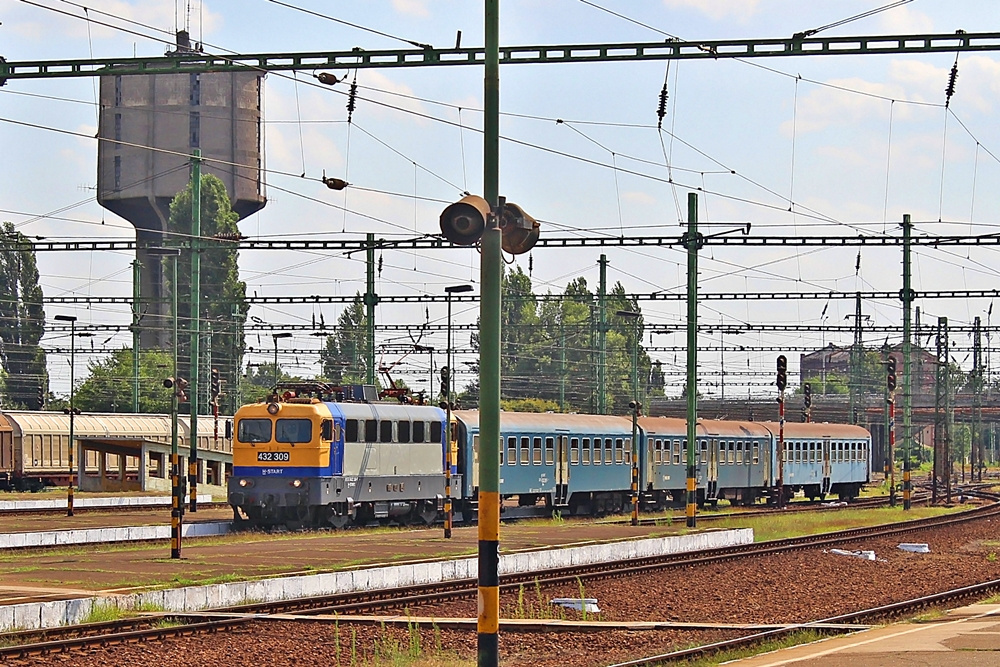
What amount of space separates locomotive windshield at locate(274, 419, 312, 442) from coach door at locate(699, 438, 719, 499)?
22.1 meters

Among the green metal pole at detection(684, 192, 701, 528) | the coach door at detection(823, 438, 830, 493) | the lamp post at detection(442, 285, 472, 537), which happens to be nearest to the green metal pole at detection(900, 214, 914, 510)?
the green metal pole at detection(684, 192, 701, 528)

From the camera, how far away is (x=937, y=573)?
3022cm

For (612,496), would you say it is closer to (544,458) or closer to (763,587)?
(544,458)

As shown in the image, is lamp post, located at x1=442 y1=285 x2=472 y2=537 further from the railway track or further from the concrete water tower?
the concrete water tower

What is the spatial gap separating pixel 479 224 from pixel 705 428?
1658 inches

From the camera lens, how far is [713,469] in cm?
5497

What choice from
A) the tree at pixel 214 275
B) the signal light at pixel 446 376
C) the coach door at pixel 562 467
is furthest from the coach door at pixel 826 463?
the tree at pixel 214 275

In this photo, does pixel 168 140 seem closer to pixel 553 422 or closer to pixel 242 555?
pixel 553 422

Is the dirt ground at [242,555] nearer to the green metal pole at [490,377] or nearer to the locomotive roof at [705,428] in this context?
the green metal pole at [490,377]

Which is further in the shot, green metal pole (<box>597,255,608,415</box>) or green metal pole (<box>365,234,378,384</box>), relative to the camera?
green metal pole (<box>597,255,608,415</box>)

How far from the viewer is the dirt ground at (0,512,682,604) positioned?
908 inches

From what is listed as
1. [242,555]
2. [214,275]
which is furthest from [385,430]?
[214,275]

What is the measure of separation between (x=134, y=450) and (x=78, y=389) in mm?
30453

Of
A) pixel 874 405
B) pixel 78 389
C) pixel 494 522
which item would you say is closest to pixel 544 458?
pixel 494 522
